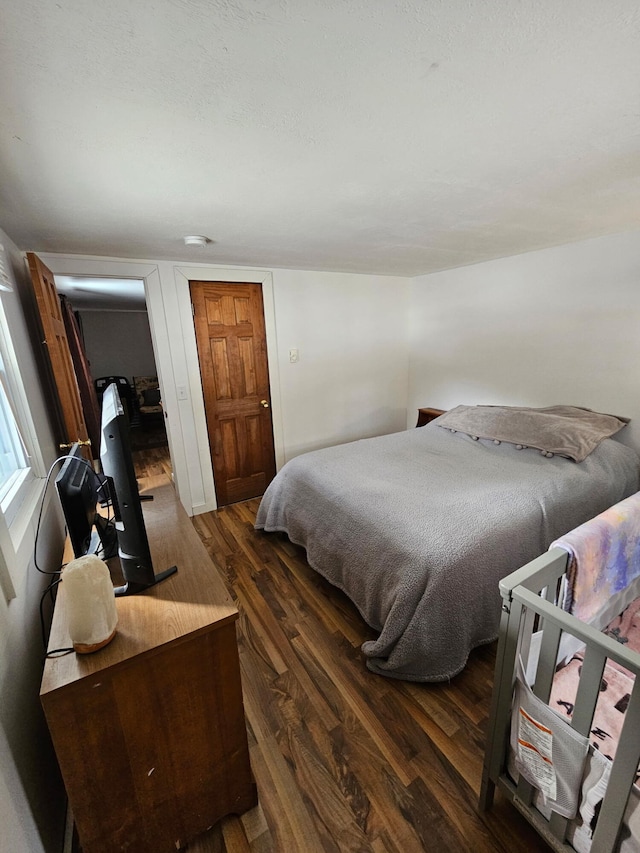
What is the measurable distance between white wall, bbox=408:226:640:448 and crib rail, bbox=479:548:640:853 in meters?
2.05

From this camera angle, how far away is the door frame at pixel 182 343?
255 cm

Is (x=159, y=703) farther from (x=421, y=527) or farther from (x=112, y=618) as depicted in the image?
(x=421, y=527)

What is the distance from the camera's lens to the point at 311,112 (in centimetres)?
95

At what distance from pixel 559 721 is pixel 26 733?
1.39 meters

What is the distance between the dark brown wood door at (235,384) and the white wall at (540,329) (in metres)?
1.86

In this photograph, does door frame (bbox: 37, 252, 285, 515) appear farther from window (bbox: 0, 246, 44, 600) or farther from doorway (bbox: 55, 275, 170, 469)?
doorway (bbox: 55, 275, 170, 469)

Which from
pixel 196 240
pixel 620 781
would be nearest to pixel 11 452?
pixel 196 240

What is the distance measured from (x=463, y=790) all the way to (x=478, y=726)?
0.79 ft

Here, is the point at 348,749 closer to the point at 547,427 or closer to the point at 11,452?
the point at 11,452

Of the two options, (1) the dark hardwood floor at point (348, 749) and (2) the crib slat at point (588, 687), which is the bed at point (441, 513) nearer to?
(1) the dark hardwood floor at point (348, 749)

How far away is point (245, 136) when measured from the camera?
105cm

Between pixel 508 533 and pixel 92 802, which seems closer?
pixel 92 802

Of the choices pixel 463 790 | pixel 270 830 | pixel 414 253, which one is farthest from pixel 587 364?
pixel 270 830

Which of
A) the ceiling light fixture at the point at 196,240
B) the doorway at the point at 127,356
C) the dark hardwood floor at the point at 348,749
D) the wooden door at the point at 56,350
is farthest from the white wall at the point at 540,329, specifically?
the doorway at the point at 127,356
